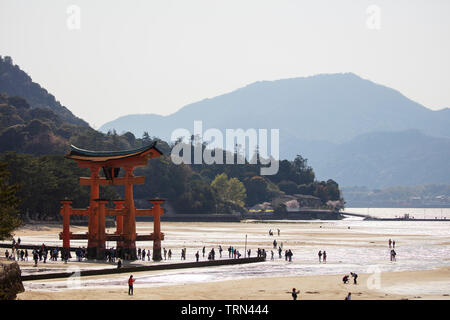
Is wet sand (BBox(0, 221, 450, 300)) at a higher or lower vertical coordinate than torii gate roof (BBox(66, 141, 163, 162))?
lower

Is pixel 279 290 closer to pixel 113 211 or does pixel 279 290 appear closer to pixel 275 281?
pixel 275 281

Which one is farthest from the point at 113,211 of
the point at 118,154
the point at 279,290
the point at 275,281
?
the point at 279,290

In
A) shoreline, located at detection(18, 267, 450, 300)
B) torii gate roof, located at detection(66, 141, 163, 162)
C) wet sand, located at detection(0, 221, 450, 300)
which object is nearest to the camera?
shoreline, located at detection(18, 267, 450, 300)

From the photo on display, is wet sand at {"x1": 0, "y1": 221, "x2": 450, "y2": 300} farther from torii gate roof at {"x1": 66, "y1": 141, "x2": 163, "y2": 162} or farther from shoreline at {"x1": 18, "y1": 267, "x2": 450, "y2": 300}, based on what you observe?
torii gate roof at {"x1": 66, "y1": 141, "x2": 163, "y2": 162}

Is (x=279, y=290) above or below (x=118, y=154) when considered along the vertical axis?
below

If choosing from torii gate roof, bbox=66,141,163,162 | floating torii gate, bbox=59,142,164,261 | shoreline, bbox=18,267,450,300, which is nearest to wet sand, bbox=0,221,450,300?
shoreline, bbox=18,267,450,300

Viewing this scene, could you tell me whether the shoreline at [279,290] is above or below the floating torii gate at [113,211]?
below

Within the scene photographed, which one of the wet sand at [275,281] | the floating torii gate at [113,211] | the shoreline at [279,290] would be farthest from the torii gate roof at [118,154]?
the shoreline at [279,290]

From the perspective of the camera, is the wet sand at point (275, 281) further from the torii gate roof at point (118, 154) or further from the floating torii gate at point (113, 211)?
the torii gate roof at point (118, 154)
